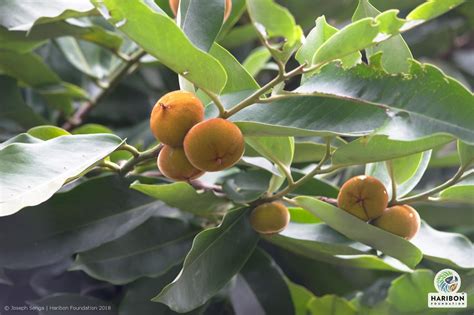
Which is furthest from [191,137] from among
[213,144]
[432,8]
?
[432,8]

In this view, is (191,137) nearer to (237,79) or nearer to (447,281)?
(237,79)

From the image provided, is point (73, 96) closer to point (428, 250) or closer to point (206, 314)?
point (206, 314)

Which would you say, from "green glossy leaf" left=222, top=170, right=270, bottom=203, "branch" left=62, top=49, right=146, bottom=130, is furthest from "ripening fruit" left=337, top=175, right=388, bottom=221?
"branch" left=62, top=49, right=146, bottom=130

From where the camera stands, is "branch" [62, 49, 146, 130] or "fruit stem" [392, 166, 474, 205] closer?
"fruit stem" [392, 166, 474, 205]

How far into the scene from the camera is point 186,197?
77 centimetres

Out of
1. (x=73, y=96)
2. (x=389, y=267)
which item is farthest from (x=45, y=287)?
(x=389, y=267)

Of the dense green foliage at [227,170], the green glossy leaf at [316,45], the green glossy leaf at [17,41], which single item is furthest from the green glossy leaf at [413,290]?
the green glossy leaf at [17,41]

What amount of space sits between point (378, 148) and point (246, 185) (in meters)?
0.24

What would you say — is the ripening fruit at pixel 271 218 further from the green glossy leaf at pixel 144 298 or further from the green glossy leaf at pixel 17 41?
the green glossy leaf at pixel 17 41

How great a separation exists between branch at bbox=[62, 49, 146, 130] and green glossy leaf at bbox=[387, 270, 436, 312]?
52 cm

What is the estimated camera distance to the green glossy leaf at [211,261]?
68 centimetres

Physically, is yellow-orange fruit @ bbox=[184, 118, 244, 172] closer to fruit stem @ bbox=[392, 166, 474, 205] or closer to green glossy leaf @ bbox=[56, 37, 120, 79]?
fruit stem @ bbox=[392, 166, 474, 205]

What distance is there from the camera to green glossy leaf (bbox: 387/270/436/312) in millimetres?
861

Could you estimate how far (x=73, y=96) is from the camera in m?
1.13
